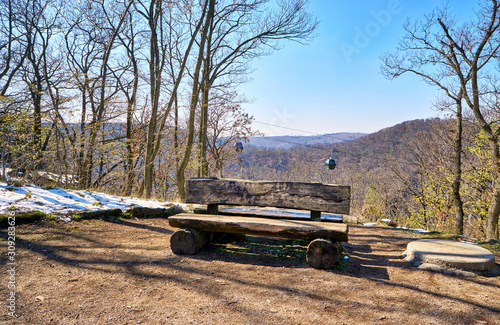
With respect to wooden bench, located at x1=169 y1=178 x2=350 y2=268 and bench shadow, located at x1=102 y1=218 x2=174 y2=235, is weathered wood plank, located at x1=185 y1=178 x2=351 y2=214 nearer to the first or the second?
wooden bench, located at x1=169 y1=178 x2=350 y2=268

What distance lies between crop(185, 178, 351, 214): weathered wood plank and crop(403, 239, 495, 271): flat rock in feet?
3.24

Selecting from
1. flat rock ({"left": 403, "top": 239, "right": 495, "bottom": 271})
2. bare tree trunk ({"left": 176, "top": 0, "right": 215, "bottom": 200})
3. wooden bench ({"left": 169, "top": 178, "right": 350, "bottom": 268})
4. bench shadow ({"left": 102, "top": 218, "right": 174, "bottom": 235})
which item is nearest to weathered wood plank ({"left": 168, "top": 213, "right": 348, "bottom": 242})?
wooden bench ({"left": 169, "top": 178, "right": 350, "bottom": 268})

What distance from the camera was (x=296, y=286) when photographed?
2.43 m

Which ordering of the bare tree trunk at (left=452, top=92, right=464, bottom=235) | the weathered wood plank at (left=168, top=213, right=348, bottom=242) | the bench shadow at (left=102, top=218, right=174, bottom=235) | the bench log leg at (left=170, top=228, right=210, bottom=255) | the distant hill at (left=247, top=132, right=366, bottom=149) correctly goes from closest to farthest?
1. the weathered wood plank at (left=168, top=213, right=348, bottom=242)
2. the bench log leg at (left=170, top=228, right=210, bottom=255)
3. the bench shadow at (left=102, top=218, right=174, bottom=235)
4. the bare tree trunk at (left=452, top=92, right=464, bottom=235)
5. the distant hill at (left=247, top=132, right=366, bottom=149)

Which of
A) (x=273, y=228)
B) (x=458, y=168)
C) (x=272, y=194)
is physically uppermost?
(x=458, y=168)

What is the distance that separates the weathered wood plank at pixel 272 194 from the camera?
3248 mm

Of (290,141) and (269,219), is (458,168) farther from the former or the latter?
(290,141)

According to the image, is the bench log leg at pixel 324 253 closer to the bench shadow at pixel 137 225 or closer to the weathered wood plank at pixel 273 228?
the weathered wood plank at pixel 273 228

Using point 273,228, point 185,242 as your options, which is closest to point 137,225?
point 185,242

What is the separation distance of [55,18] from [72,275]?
14.9 metres

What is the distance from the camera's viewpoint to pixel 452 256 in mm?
3006

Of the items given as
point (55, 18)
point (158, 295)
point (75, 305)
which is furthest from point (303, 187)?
point (55, 18)

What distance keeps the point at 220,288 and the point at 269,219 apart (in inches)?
44.5

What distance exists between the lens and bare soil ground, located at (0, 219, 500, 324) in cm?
193
